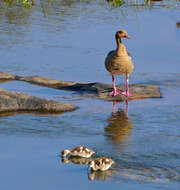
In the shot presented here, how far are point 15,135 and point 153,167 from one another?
7.65 feet

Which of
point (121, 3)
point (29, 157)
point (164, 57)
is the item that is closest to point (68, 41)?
point (164, 57)

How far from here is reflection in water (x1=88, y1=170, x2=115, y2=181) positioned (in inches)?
282

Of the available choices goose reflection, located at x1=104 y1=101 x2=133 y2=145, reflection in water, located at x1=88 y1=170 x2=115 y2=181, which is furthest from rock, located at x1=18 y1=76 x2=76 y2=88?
reflection in water, located at x1=88 y1=170 x2=115 y2=181

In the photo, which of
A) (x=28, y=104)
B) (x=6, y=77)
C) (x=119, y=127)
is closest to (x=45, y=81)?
(x=6, y=77)

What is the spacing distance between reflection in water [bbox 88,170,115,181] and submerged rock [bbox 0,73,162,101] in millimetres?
4224

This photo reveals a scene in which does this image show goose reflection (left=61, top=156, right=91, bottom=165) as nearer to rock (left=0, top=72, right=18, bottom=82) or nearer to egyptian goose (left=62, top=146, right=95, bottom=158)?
egyptian goose (left=62, top=146, right=95, bottom=158)

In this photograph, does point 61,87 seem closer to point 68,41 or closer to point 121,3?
point 68,41

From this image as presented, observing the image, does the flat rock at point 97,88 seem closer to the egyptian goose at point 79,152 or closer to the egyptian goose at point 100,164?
the egyptian goose at point 79,152

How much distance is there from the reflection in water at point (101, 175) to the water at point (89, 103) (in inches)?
0.5

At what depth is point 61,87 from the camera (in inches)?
485

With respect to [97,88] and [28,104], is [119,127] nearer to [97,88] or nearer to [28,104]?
[28,104]

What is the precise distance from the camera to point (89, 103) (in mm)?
11016

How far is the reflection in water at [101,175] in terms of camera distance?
23.5 feet

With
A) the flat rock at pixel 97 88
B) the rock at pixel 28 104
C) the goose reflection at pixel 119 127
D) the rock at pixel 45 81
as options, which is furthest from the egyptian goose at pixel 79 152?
the rock at pixel 45 81
